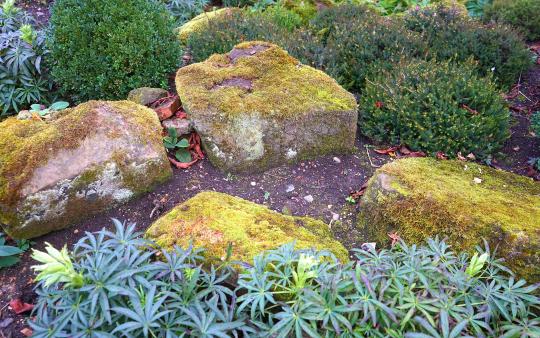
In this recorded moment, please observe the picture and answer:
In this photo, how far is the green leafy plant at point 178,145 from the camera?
14.2ft

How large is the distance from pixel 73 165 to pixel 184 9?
5368 mm

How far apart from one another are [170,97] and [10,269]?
2.32 meters

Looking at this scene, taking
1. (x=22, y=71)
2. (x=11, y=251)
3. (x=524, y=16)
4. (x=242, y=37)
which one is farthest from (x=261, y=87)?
(x=524, y=16)

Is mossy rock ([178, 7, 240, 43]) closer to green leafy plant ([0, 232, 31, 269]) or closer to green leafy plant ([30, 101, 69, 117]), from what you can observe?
green leafy plant ([30, 101, 69, 117])

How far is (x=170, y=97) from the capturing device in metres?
4.96

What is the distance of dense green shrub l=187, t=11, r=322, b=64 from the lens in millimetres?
5934

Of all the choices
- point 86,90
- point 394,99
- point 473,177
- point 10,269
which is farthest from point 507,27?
point 10,269

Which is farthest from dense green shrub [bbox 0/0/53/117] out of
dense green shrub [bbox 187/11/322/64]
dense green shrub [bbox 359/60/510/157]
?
dense green shrub [bbox 359/60/510/157]

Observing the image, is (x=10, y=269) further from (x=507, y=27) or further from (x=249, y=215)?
(x=507, y=27)

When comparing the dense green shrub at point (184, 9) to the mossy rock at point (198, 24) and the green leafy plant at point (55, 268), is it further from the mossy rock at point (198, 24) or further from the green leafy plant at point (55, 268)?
the green leafy plant at point (55, 268)

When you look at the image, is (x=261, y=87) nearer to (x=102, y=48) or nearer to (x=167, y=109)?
(x=167, y=109)

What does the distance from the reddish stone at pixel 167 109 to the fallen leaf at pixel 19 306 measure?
212 centimetres

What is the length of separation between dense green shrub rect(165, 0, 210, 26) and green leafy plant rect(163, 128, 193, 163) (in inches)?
167

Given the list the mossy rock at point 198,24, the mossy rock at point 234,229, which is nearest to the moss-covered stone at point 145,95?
the mossy rock at point 234,229
